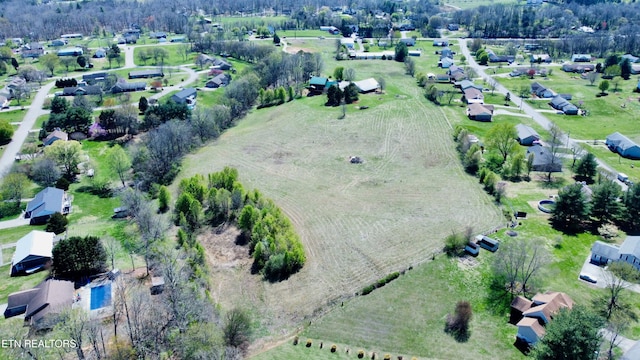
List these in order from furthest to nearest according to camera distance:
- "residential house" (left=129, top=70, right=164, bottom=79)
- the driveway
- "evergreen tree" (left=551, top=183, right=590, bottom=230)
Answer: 1. "residential house" (left=129, top=70, right=164, bottom=79)
2. "evergreen tree" (left=551, top=183, right=590, bottom=230)
3. the driveway

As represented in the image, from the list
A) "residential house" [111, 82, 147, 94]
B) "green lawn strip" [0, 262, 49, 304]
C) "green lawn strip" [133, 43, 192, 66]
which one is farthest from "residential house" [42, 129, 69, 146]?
"green lawn strip" [133, 43, 192, 66]

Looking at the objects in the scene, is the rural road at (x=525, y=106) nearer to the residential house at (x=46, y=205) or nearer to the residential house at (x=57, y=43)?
the residential house at (x=46, y=205)

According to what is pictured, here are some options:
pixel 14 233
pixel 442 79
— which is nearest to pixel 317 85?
pixel 442 79

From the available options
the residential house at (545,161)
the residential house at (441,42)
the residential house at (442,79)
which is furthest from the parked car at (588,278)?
the residential house at (441,42)

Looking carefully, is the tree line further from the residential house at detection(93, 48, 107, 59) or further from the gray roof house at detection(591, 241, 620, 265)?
the residential house at detection(93, 48, 107, 59)

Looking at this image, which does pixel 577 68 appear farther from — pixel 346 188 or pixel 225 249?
pixel 225 249

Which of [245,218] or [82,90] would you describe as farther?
[82,90]
